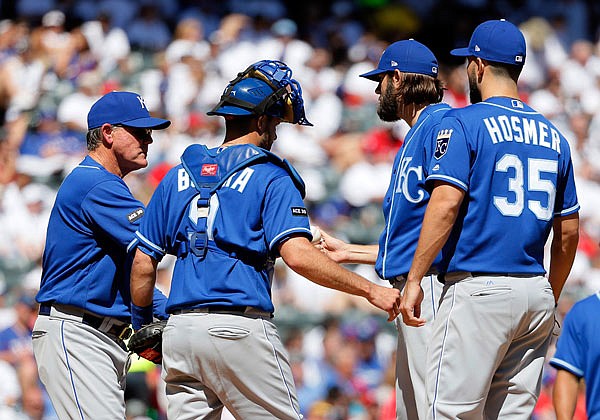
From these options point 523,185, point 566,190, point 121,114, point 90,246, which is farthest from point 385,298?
point 121,114

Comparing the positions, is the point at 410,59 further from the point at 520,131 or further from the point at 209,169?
the point at 209,169

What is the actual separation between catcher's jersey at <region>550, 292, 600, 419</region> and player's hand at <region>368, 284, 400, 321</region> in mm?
688

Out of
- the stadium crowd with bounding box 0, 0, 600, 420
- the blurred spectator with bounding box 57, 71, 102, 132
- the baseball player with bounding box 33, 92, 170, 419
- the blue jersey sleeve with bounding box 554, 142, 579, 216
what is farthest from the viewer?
the blurred spectator with bounding box 57, 71, 102, 132

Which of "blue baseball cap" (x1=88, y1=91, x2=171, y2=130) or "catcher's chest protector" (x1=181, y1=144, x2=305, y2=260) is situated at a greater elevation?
"blue baseball cap" (x1=88, y1=91, x2=171, y2=130)

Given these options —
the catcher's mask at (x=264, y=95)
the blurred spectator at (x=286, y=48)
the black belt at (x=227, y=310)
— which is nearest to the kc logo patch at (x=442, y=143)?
the catcher's mask at (x=264, y=95)

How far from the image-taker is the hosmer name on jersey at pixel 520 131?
4.61 metres

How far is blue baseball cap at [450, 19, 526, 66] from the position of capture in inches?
187

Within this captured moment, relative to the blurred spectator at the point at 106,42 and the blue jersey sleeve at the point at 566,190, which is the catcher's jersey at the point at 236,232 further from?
the blurred spectator at the point at 106,42

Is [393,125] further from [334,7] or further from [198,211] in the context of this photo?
[198,211]

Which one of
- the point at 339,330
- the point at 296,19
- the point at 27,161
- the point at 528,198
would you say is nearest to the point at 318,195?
the point at 339,330

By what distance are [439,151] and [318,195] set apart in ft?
24.2

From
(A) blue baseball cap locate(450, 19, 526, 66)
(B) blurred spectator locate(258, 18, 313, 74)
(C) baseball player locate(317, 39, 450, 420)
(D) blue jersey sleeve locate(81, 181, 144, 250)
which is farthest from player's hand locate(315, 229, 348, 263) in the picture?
(B) blurred spectator locate(258, 18, 313, 74)

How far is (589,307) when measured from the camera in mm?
4328

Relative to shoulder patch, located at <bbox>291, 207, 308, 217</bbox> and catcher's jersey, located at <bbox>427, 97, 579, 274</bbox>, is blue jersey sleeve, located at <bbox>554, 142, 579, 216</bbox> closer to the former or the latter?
catcher's jersey, located at <bbox>427, 97, 579, 274</bbox>
